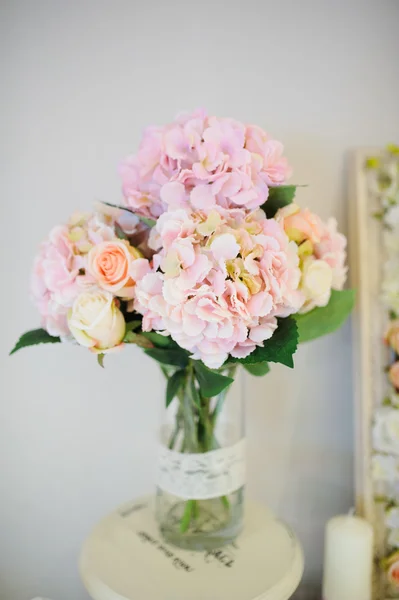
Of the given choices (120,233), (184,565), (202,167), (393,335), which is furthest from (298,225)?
(184,565)

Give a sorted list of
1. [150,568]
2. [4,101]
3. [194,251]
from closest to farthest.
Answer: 1. [194,251]
2. [150,568]
3. [4,101]

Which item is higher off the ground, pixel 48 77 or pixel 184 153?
pixel 48 77

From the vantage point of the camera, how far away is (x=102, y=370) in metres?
1.03

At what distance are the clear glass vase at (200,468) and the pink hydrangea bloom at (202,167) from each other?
27 centimetres

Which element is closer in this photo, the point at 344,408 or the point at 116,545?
the point at 116,545

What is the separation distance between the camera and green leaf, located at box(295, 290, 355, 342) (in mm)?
777

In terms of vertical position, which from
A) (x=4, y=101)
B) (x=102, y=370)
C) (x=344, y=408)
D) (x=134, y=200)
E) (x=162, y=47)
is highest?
(x=162, y=47)

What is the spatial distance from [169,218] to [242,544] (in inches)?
22.6

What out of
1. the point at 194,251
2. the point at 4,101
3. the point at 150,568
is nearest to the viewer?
the point at 194,251

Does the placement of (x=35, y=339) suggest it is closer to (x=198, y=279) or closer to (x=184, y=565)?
(x=198, y=279)

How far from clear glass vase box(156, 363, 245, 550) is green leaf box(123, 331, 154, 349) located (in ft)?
0.25

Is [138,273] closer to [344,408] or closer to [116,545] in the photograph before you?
[116,545]

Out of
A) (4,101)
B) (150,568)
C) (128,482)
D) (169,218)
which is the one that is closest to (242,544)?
(150,568)

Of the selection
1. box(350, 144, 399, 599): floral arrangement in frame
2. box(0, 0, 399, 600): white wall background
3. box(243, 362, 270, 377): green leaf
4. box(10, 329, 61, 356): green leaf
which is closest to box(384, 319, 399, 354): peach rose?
box(350, 144, 399, 599): floral arrangement in frame
